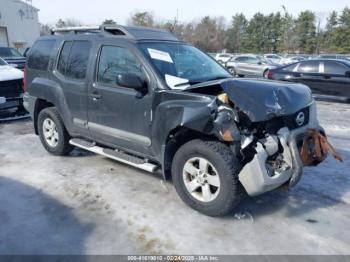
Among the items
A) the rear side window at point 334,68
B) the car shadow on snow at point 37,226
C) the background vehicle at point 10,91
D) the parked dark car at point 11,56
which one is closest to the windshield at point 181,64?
the car shadow on snow at point 37,226

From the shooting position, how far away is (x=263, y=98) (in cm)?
351

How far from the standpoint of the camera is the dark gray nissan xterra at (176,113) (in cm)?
347

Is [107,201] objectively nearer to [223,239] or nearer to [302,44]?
[223,239]

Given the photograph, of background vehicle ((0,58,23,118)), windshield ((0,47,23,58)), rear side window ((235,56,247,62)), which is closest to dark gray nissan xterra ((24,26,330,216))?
background vehicle ((0,58,23,118))

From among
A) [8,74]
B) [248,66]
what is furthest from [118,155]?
[248,66]

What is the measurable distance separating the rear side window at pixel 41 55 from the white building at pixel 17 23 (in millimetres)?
28243

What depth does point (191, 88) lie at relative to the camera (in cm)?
392

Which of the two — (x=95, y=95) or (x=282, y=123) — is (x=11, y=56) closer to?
(x=95, y=95)

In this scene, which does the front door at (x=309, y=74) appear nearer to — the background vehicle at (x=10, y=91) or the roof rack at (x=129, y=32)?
the roof rack at (x=129, y=32)

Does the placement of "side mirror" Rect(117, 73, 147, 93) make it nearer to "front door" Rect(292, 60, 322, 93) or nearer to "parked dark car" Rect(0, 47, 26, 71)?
"front door" Rect(292, 60, 322, 93)

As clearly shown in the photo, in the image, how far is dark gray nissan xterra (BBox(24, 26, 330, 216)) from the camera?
347 centimetres

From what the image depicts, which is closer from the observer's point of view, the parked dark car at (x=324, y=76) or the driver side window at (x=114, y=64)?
the driver side window at (x=114, y=64)

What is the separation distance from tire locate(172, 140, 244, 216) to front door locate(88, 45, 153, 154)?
0.59 metres

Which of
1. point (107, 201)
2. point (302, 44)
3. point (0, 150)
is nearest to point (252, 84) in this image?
point (107, 201)
